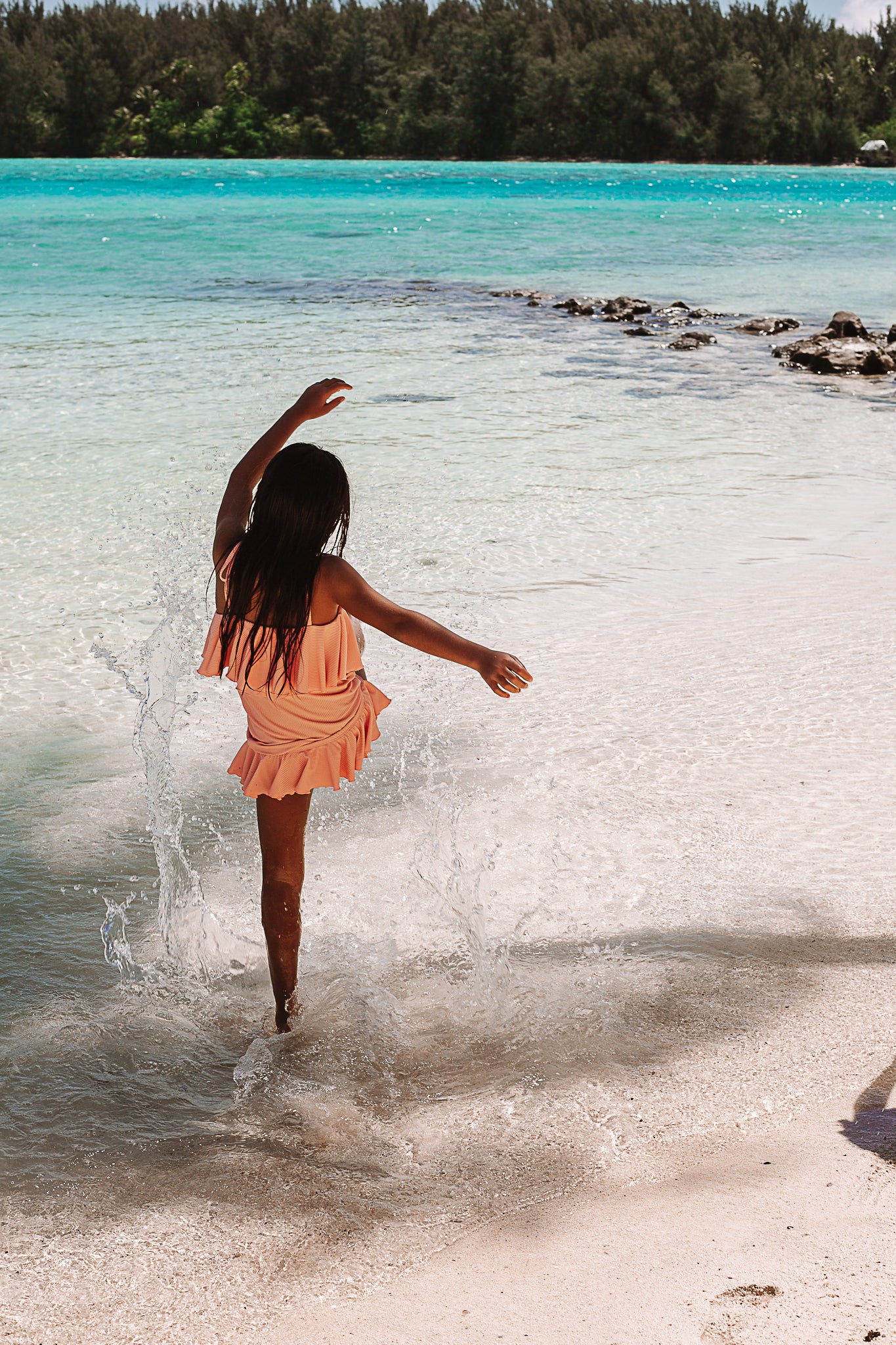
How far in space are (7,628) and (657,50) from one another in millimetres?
76933

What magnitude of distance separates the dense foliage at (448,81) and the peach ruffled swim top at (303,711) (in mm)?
74935

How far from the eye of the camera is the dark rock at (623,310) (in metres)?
17.6

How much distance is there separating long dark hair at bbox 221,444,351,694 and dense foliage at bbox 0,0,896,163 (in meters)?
74.9

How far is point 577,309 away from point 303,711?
16708mm

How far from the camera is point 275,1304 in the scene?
83.9 inches

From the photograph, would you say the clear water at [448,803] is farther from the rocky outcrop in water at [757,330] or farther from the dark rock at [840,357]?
the rocky outcrop in water at [757,330]

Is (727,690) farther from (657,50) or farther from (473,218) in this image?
(657,50)

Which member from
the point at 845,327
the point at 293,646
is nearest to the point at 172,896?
the point at 293,646

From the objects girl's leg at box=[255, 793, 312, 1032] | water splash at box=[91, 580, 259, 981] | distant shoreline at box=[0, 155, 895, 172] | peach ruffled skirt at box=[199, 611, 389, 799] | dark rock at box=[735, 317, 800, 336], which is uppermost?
distant shoreline at box=[0, 155, 895, 172]

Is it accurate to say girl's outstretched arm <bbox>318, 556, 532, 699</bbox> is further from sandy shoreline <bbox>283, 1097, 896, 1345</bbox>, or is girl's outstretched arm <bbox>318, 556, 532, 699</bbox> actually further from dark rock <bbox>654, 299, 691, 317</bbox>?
dark rock <bbox>654, 299, 691, 317</bbox>

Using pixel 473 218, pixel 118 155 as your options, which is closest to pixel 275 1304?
pixel 473 218

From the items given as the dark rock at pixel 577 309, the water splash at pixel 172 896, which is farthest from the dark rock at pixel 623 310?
the water splash at pixel 172 896

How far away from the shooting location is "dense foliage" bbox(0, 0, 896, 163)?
234ft

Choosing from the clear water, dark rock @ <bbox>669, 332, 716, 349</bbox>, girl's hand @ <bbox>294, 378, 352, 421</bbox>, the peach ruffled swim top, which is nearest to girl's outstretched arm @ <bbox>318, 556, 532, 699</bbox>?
the peach ruffled swim top
